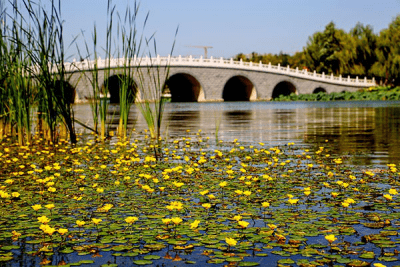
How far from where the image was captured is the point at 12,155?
19.6ft

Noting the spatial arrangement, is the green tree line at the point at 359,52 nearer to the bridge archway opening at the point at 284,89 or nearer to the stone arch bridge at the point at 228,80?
the stone arch bridge at the point at 228,80

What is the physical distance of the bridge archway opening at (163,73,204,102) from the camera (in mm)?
41812

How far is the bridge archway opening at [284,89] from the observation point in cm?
4725

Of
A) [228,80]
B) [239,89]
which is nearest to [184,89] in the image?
[228,80]

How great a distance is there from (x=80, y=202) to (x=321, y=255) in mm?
1804

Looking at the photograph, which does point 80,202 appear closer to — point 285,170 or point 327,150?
point 285,170

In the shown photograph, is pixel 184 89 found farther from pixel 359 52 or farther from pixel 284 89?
pixel 359 52

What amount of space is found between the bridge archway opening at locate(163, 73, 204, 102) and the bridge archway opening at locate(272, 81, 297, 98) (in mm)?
8548

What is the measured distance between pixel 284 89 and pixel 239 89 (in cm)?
585

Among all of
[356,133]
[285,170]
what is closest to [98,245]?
[285,170]

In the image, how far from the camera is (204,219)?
298 cm

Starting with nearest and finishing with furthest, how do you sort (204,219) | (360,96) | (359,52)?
(204,219) < (360,96) < (359,52)

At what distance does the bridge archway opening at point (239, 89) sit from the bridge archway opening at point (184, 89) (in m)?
4.09

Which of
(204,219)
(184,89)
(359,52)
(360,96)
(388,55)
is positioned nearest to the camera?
(204,219)
